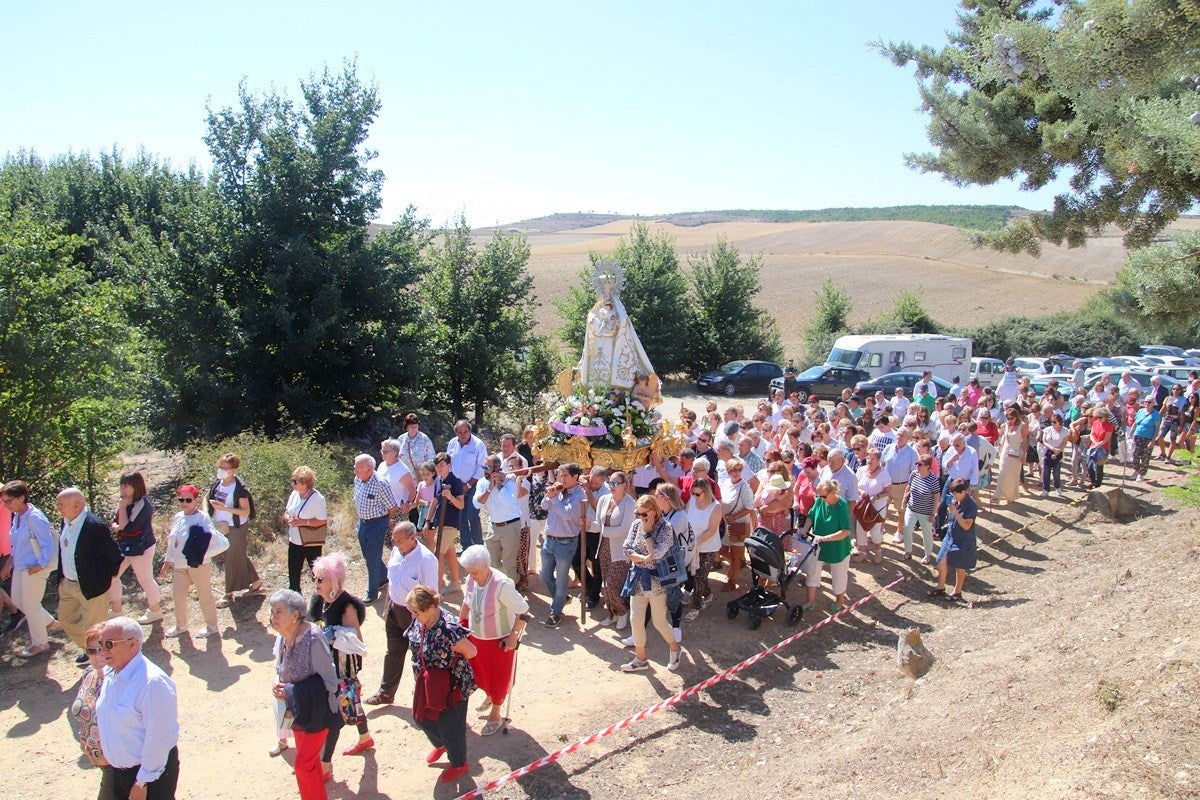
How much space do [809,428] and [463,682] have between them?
9407 mm

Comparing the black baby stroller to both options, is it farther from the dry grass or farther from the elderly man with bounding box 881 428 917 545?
the dry grass

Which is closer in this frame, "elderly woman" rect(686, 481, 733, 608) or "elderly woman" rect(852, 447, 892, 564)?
"elderly woman" rect(686, 481, 733, 608)

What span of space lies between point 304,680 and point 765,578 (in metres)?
5.49

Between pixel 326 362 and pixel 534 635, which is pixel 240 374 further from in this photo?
pixel 534 635

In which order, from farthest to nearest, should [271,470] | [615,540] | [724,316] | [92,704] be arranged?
[724,316], [271,470], [615,540], [92,704]

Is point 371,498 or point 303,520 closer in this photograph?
point 303,520

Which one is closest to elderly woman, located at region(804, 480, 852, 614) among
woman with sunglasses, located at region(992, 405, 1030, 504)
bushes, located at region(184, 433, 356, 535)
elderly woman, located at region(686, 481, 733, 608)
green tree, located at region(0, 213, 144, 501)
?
elderly woman, located at region(686, 481, 733, 608)

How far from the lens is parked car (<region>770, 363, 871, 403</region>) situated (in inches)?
1104

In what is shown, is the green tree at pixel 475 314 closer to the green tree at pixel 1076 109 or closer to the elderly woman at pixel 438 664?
the green tree at pixel 1076 109

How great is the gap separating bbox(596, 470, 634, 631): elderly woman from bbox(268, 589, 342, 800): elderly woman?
363 centimetres

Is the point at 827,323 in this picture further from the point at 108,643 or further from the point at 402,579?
the point at 108,643

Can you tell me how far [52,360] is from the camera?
11.2m

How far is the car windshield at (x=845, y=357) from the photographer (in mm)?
28844

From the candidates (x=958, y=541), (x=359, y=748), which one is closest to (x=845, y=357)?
(x=958, y=541)
